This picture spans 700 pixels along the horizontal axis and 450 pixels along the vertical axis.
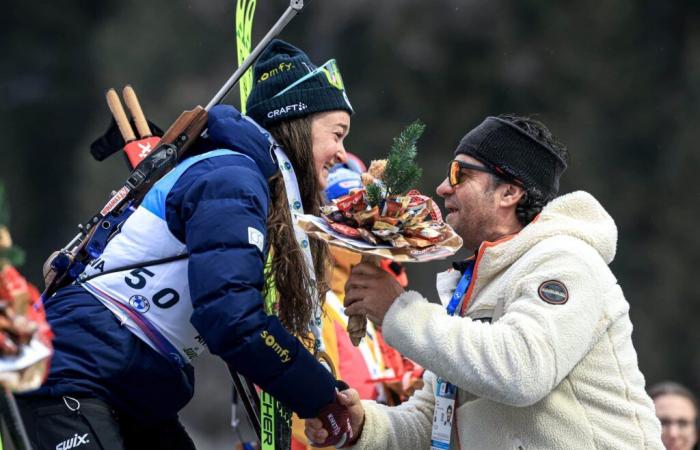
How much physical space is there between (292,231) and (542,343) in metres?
0.78

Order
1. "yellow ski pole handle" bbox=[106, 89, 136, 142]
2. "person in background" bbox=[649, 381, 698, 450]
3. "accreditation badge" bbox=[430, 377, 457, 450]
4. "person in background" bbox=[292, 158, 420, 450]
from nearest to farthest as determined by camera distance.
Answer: "accreditation badge" bbox=[430, 377, 457, 450]
"yellow ski pole handle" bbox=[106, 89, 136, 142]
"person in background" bbox=[292, 158, 420, 450]
"person in background" bbox=[649, 381, 698, 450]

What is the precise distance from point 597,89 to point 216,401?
12.2ft

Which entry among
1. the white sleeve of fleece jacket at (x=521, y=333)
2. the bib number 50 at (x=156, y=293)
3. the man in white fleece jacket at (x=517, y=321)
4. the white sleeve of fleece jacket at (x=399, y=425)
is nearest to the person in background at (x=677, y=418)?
the white sleeve of fleece jacket at (x=399, y=425)

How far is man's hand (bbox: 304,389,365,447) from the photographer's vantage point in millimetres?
3248

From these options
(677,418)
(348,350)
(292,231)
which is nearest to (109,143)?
(292,231)

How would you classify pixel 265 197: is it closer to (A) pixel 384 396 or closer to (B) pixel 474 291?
(B) pixel 474 291

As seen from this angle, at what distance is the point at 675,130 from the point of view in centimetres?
908

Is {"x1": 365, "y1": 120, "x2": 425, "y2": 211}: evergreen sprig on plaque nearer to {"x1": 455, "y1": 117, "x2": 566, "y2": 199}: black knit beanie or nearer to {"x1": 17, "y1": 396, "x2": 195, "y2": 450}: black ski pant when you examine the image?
{"x1": 455, "y1": 117, "x2": 566, "y2": 199}: black knit beanie

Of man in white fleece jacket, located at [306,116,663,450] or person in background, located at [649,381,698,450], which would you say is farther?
person in background, located at [649,381,698,450]

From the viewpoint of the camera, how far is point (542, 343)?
288 centimetres

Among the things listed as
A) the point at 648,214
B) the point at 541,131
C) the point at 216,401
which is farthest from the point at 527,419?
the point at 648,214

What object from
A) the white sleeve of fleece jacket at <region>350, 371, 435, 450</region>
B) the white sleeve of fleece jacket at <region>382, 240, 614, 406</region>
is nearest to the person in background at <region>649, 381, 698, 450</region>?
the white sleeve of fleece jacket at <region>350, 371, 435, 450</region>

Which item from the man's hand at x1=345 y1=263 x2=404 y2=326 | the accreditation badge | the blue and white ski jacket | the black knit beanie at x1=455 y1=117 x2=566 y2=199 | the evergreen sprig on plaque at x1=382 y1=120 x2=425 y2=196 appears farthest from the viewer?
the black knit beanie at x1=455 y1=117 x2=566 y2=199

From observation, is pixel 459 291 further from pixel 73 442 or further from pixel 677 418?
pixel 677 418
